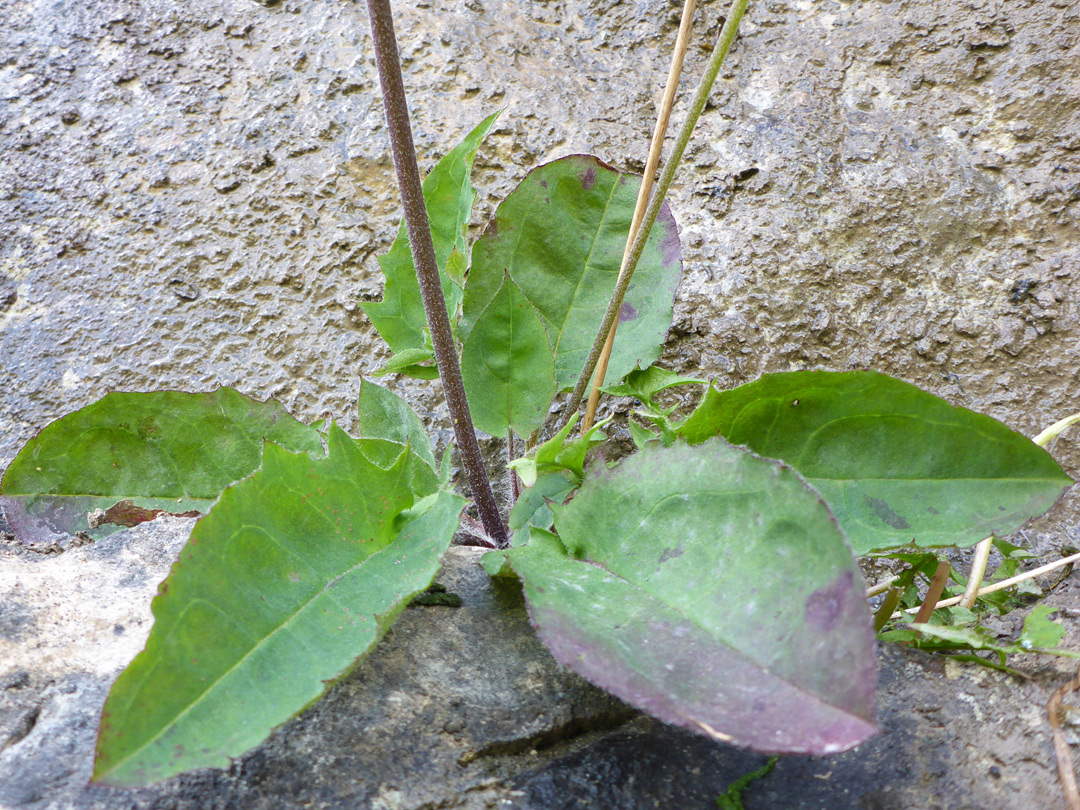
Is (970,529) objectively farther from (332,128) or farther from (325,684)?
(332,128)

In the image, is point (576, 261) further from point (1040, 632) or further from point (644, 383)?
point (1040, 632)

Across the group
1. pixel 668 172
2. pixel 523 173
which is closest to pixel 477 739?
pixel 668 172

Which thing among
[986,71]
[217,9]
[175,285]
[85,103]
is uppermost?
[217,9]

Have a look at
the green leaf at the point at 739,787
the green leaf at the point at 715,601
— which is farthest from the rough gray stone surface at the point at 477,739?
the green leaf at the point at 715,601

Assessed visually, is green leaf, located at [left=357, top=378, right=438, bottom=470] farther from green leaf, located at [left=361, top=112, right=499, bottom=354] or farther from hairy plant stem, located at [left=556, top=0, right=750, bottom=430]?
hairy plant stem, located at [left=556, top=0, right=750, bottom=430]

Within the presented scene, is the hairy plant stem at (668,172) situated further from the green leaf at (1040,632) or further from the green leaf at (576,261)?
the green leaf at (1040,632)

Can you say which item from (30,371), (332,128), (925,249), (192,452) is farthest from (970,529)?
(30,371)
